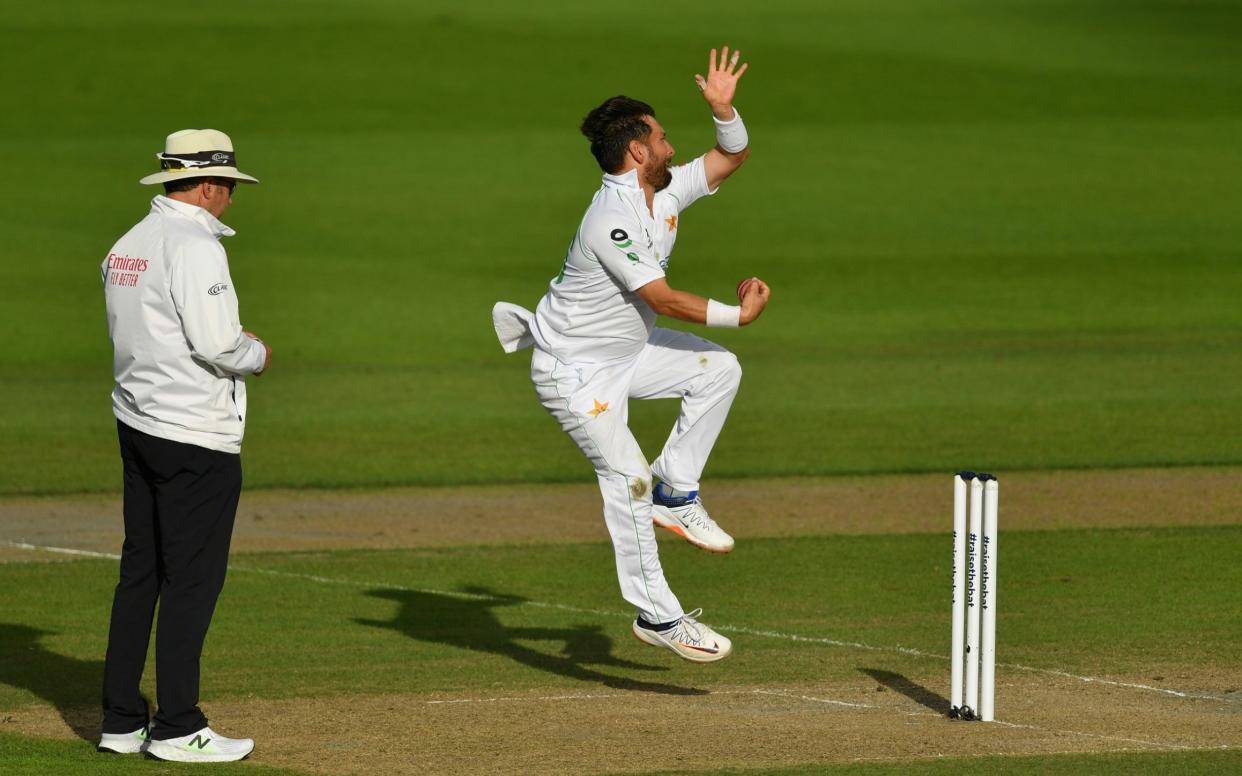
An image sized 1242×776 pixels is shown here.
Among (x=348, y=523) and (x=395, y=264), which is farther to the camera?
(x=395, y=264)

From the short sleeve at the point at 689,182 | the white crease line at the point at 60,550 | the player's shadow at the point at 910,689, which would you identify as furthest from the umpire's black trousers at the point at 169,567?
the white crease line at the point at 60,550

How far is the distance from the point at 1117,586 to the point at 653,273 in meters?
4.37

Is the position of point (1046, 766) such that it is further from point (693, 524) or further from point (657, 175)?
point (657, 175)

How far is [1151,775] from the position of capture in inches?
304

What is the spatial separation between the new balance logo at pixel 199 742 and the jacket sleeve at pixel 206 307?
1.61m

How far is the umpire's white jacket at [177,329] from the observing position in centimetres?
780

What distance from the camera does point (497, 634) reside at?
1098cm

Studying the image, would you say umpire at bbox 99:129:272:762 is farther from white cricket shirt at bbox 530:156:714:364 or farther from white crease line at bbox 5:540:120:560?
white crease line at bbox 5:540:120:560

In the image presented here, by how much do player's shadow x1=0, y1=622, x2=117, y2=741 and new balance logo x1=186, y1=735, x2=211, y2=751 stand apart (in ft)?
2.44

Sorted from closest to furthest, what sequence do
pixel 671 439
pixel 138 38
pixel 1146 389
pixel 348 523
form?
pixel 671 439, pixel 348 523, pixel 1146 389, pixel 138 38

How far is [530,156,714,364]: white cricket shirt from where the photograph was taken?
29.7 ft

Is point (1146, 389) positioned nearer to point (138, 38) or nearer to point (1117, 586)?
point (1117, 586)

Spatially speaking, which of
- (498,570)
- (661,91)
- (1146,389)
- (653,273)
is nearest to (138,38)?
(661,91)

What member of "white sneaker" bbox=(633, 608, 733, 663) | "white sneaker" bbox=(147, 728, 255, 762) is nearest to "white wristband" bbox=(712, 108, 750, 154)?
"white sneaker" bbox=(633, 608, 733, 663)
